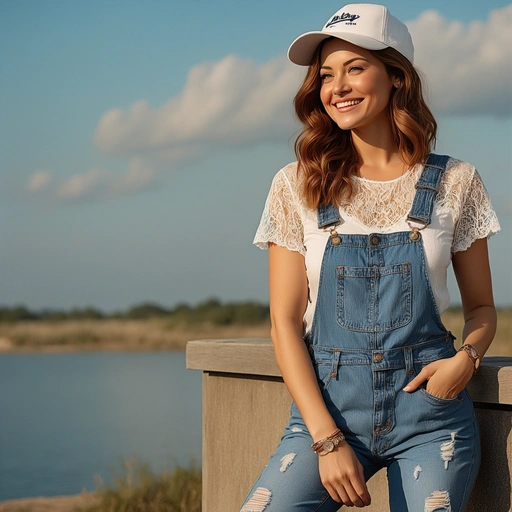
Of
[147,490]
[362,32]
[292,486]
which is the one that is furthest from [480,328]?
[147,490]

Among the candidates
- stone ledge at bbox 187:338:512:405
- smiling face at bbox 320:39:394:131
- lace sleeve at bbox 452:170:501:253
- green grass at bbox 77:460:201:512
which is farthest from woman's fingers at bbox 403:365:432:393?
green grass at bbox 77:460:201:512

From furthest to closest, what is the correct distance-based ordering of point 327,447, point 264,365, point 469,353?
point 264,365
point 469,353
point 327,447

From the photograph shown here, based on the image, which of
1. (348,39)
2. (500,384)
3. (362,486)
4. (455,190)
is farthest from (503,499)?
(348,39)

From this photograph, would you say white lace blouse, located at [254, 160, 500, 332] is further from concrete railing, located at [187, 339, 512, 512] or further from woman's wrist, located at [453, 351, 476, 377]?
concrete railing, located at [187, 339, 512, 512]

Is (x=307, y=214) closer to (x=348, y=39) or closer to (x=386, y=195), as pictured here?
(x=386, y=195)

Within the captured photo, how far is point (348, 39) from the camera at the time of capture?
227cm

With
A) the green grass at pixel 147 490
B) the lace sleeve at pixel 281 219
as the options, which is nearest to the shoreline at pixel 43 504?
the green grass at pixel 147 490

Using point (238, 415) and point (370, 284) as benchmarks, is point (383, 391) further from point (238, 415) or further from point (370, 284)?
point (238, 415)

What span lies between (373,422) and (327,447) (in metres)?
0.13

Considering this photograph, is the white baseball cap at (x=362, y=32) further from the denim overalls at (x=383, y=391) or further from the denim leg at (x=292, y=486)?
the denim leg at (x=292, y=486)

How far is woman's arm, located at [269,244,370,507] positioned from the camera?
6.68ft

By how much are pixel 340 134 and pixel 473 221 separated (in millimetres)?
447

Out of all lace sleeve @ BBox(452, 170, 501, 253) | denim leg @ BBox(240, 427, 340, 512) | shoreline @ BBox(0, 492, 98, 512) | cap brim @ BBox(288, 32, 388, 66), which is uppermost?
cap brim @ BBox(288, 32, 388, 66)

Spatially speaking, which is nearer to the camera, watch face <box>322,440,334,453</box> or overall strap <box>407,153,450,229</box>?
watch face <box>322,440,334,453</box>
